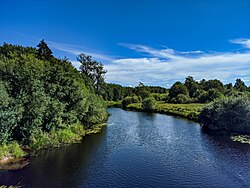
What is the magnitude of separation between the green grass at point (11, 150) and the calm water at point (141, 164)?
2.32 metres

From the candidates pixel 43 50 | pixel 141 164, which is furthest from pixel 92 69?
pixel 141 164

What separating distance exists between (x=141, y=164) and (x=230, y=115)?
2576 cm

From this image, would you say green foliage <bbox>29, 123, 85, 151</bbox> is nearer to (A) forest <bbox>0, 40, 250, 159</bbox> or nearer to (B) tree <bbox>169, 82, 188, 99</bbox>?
(A) forest <bbox>0, 40, 250, 159</bbox>

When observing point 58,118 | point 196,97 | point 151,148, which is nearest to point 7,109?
point 58,118

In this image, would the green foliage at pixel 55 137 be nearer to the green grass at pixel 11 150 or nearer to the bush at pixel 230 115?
the green grass at pixel 11 150

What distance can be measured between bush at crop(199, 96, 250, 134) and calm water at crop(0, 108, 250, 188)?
228 inches

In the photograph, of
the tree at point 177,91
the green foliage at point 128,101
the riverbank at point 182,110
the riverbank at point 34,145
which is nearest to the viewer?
the riverbank at point 34,145

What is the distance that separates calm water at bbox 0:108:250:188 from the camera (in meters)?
22.0

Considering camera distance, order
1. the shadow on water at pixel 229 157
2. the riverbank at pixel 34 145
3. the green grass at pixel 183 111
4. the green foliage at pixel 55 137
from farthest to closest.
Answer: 1. the green grass at pixel 183 111
2. the green foliage at pixel 55 137
3. the riverbank at pixel 34 145
4. the shadow on water at pixel 229 157

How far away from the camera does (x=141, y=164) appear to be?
87.8 feet

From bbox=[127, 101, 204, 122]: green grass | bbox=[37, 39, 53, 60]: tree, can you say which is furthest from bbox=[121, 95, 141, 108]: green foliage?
bbox=[37, 39, 53, 60]: tree

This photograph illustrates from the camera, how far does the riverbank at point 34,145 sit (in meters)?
25.9

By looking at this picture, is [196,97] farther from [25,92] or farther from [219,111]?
[25,92]

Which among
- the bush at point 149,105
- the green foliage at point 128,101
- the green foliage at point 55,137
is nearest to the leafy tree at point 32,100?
the green foliage at point 55,137
